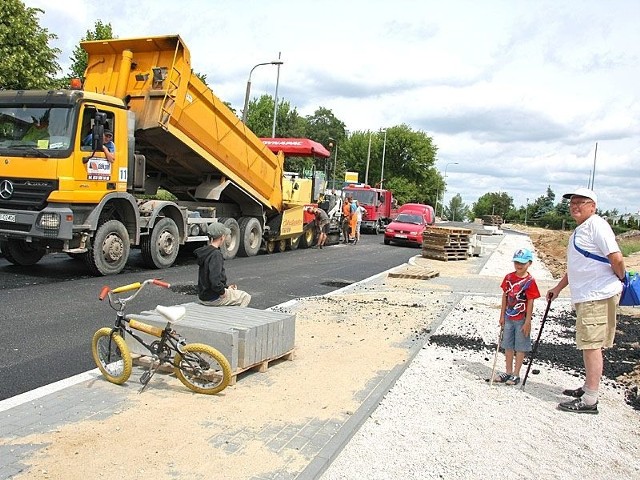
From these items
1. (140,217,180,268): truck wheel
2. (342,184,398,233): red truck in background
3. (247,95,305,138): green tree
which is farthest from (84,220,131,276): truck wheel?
(247,95,305,138): green tree

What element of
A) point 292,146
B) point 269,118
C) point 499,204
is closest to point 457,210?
point 499,204

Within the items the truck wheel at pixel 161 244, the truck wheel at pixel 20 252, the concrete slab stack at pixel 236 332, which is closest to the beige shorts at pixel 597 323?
the concrete slab stack at pixel 236 332

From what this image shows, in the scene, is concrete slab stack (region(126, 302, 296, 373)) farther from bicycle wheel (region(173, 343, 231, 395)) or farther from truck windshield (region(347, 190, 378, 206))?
truck windshield (region(347, 190, 378, 206))

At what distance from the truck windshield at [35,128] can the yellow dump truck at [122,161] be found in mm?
17

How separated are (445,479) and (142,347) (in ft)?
9.69

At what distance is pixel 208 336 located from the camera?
513 centimetres

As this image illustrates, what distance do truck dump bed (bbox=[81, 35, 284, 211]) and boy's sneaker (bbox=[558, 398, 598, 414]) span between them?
906 centimetres

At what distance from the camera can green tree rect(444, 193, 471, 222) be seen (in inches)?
5162

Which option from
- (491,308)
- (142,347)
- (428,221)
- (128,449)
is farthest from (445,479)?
(428,221)

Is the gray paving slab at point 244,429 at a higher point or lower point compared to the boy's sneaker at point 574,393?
lower

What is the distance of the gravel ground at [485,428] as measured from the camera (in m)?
3.88

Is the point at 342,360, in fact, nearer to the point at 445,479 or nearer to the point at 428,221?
the point at 445,479

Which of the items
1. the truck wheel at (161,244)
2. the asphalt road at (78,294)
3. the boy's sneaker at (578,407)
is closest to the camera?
the boy's sneaker at (578,407)

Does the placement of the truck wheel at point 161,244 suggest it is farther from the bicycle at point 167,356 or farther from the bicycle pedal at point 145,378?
the bicycle pedal at point 145,378
